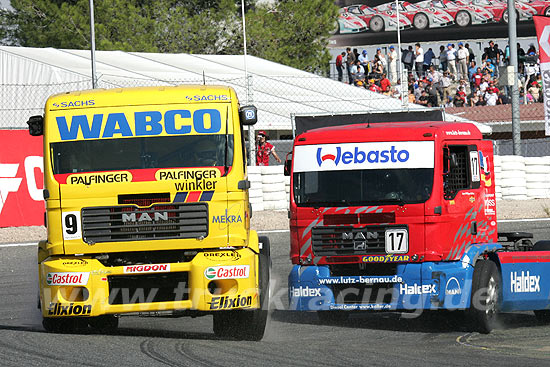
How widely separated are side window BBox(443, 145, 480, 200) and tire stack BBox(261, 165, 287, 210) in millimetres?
12301

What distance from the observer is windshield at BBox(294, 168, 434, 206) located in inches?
449

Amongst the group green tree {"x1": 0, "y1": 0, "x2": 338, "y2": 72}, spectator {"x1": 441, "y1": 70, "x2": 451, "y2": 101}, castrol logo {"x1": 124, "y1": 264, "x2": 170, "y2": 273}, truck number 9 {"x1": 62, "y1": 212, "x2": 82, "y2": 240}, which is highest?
green tree {"x1": 0, "y1": 0, "x2": 338, "y2": 72}

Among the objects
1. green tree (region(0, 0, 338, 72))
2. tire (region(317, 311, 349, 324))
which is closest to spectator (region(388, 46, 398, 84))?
green tree (region(0, 0, 338, 72))

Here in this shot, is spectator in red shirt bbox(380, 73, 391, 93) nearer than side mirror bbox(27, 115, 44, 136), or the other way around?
side mirror bbox(27, 115, 44, 136)

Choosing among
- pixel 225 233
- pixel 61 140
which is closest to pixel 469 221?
pixel 225 233

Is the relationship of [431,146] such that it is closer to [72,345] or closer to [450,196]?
[450,196]

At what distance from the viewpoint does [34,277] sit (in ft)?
53.0

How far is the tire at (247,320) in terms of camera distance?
10.8 m

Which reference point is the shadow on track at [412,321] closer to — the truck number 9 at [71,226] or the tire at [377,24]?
the truck number 9 at [71,226]

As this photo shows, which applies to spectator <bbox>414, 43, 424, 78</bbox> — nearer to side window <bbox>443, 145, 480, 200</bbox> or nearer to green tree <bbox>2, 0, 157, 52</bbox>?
green tree <bbox>2, 0, 157, 52</bbox>

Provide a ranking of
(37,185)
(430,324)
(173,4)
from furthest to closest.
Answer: (173,4) → (37,185) → (430,324)

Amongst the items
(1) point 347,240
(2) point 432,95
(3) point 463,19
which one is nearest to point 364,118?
(1) point 347,240

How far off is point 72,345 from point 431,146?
399 centimetres

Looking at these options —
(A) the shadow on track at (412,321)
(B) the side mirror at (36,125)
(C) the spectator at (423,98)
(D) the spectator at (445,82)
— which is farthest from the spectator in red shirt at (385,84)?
(B) the side mirror at (36,125)
